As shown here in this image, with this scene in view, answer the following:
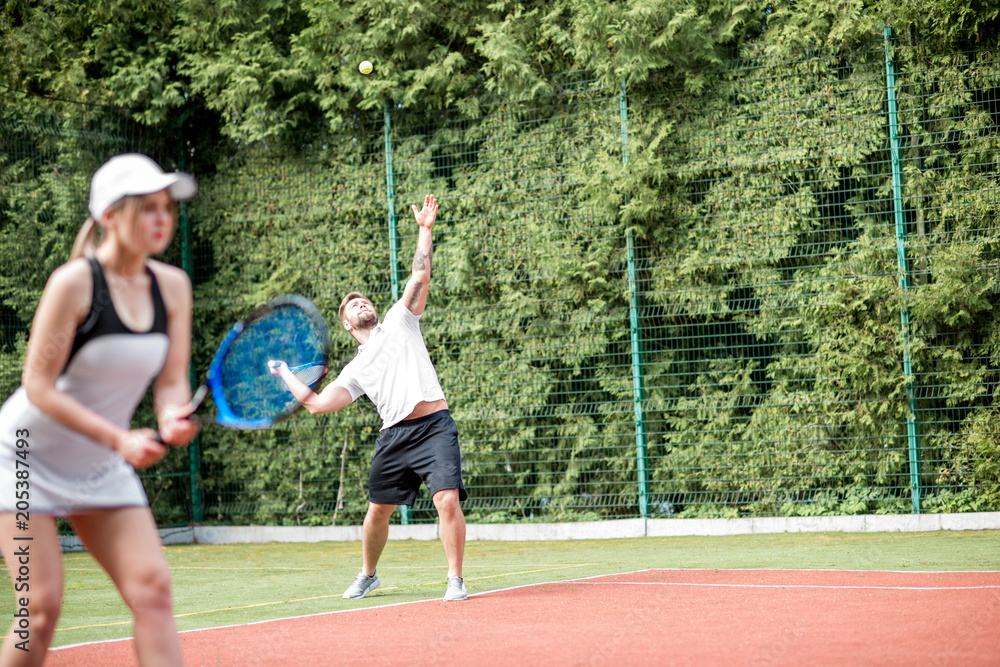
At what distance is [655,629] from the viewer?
15.6 ft

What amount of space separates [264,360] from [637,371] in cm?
571

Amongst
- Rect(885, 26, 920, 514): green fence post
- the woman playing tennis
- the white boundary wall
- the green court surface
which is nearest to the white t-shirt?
the green court surface

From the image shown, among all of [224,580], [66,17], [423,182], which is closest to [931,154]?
[423,182]

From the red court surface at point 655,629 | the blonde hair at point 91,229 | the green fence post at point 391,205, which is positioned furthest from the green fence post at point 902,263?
the blonde hair at point 91,229

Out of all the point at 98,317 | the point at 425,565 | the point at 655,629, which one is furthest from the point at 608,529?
the point at 98,317

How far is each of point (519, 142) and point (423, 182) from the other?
43.6 inches

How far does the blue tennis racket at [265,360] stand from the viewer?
414 centimetres

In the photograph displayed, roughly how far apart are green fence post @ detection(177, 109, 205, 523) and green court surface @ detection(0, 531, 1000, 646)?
1409mm

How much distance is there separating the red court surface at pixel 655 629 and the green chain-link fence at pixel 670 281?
3183 millimetres

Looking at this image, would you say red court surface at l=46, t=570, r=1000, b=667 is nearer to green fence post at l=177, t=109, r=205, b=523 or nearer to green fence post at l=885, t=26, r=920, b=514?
green fence post at l=885, t=26, r=920, b=514

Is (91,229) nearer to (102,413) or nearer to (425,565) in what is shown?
(102,413)

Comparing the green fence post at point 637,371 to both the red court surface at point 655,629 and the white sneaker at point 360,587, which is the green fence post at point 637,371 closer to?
the red court surface at point 655,629

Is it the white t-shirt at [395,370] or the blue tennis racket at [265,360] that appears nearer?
the blue tennis racket at [265,360]

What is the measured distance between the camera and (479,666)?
13.4ft
